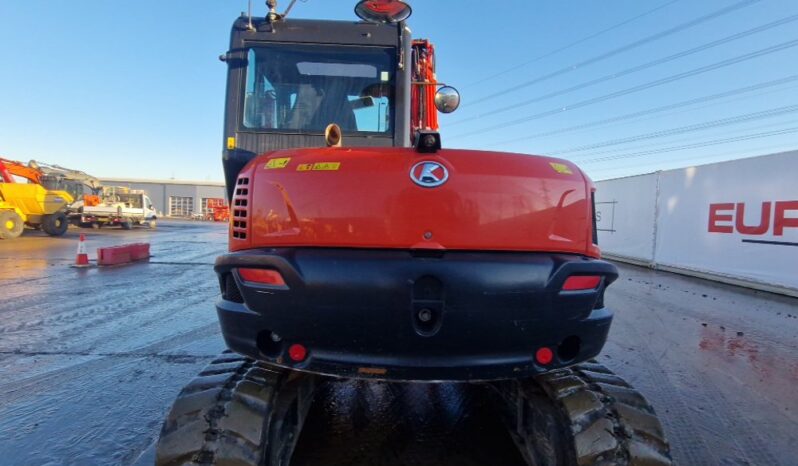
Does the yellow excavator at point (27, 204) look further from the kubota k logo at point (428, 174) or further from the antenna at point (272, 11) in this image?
the kubota k logo at point (428, 174)

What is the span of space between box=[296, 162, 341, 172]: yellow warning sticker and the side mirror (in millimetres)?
1555

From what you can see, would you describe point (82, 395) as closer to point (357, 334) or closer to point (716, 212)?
point (357, 334)

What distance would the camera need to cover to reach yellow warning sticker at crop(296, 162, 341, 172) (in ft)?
6.49

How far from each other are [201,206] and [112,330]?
228ft

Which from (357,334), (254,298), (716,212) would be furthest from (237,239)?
(716,212)

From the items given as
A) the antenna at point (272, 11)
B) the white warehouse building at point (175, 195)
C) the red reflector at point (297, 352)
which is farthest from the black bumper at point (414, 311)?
the white warehouse building at point (175, 195)

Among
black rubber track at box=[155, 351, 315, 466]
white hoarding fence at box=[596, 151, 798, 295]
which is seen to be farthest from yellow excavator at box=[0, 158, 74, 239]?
white hoarding fence at box=[596, 151, 798, 295]

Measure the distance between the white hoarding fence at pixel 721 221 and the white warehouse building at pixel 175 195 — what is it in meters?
65.2

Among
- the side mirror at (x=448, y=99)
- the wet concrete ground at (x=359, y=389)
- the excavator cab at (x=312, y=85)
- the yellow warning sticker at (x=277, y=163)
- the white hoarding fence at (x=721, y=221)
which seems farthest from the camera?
the white hoarding fence at (x=721, y=221)

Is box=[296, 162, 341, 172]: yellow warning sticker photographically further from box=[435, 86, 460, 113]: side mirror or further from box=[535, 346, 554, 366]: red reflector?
box=[435, 86, 460, 113]: side mirror

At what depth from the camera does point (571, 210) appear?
204cm

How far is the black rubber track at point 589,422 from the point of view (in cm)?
199

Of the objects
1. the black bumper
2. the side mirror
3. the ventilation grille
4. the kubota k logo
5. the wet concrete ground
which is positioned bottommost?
the wet concrete ground

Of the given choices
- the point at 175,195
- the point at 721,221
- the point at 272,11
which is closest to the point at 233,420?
the point at 272,11
